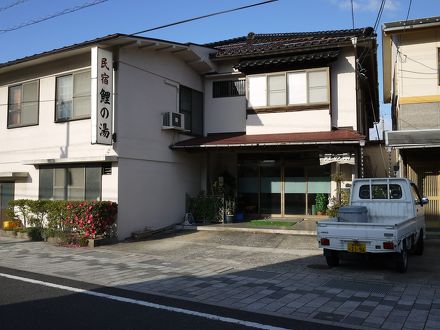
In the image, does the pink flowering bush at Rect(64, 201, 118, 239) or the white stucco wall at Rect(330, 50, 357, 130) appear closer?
the pink flowering bush at Rect(64, 201, 118, 239)

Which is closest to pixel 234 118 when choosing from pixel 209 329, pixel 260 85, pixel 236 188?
pixel 260 85

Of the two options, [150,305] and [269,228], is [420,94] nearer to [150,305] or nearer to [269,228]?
[269,228]

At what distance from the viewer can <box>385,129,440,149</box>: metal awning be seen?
1203 centimetres

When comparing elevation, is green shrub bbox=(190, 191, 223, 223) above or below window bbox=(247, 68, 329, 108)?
below

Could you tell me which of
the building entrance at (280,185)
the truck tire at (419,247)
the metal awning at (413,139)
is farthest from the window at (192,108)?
the truck tire at (419,247)

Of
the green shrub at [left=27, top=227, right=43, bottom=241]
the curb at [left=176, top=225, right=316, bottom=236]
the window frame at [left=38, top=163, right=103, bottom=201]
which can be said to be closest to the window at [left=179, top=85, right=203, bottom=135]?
the curb at [left=176, top=225, right=316, bottom=236]

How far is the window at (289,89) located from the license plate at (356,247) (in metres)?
8.49

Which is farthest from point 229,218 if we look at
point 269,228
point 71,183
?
point 71,183

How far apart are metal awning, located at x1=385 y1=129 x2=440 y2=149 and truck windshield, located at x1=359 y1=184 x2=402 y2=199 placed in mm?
1937

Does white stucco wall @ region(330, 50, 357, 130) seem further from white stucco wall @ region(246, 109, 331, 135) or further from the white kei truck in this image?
the white kei truck

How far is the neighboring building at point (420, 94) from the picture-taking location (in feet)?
45.1

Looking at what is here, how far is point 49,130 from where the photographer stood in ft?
52.3

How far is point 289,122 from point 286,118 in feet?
0.66

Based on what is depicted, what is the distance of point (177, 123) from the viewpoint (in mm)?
16484
